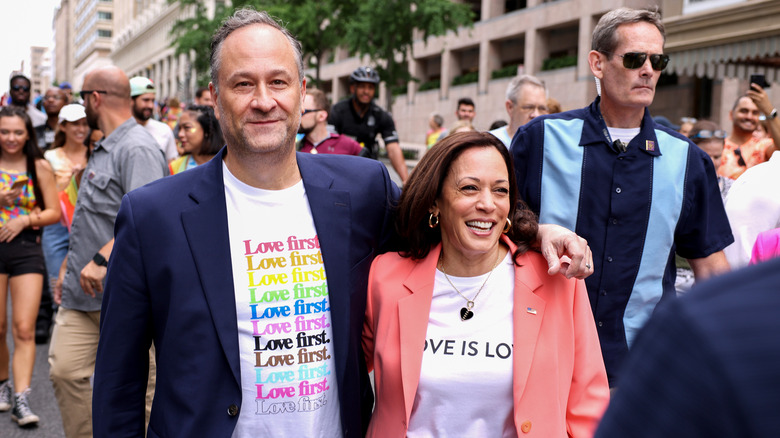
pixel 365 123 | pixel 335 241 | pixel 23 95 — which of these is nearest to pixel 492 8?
pixel 23 95

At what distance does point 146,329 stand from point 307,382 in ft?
1.88

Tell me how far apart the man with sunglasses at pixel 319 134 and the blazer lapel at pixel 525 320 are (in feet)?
13.5

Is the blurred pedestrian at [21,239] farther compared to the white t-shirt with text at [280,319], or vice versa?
the blurred pedestrian at [21,239]

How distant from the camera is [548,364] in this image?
104 inches

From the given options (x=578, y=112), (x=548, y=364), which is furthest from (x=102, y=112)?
(x=548, y=364)

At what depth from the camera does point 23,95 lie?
36.0 feet

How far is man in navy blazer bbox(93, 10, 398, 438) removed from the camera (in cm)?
242

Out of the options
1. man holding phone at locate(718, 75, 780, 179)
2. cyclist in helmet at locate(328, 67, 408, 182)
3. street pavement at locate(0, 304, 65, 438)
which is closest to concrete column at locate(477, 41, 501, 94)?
man holding phone at locate(718, 75, 780, 179)

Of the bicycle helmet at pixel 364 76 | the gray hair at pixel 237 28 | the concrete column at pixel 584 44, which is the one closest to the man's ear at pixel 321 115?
the bicycle helmet at pixel 364 76

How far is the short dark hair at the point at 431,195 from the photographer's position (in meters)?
2.93

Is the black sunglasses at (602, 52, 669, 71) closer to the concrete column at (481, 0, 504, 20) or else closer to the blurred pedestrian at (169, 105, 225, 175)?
the blurred pedestrian at (169, 105, 225, 175)

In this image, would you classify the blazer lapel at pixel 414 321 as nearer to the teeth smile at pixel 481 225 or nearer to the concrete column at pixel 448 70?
the teeth smile at pixel 481 225

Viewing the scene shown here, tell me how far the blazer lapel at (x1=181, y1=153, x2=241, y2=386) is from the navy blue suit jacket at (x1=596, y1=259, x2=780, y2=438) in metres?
1.85

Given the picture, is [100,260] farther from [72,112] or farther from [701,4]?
[701,4]
